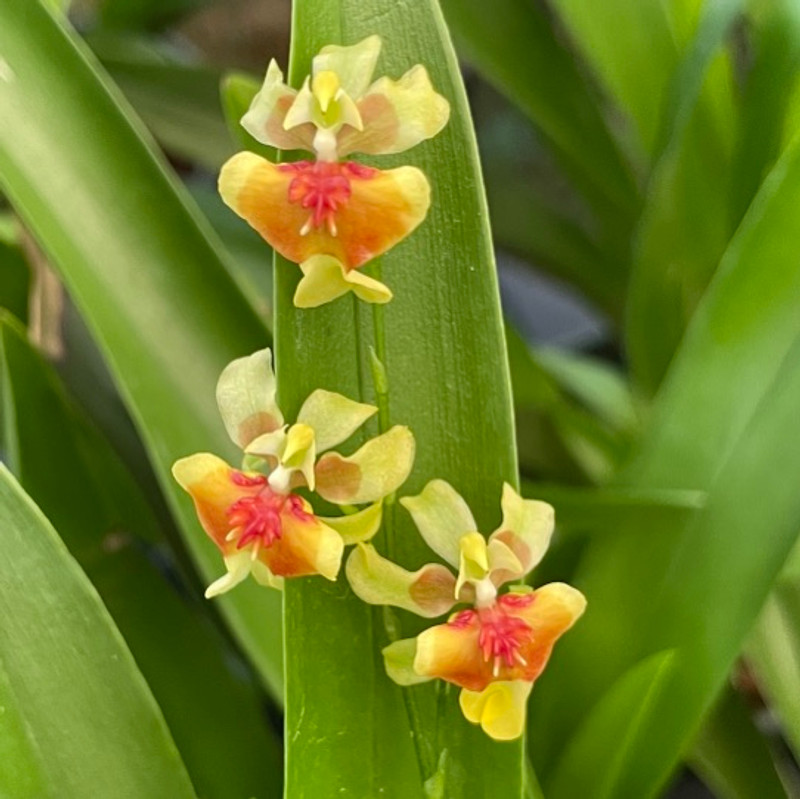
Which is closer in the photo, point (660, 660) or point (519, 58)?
point (660, 660)

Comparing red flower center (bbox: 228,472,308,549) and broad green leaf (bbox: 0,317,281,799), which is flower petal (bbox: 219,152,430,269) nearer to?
red flower center (bbox: 228,472,308,549)

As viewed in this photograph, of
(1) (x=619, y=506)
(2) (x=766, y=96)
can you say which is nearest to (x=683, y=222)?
(2) (x=766, y=96)

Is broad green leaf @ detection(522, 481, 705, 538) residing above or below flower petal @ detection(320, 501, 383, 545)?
below

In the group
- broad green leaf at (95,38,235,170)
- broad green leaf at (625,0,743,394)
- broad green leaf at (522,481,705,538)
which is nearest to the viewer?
broad green leaf at (522,481,705,538)

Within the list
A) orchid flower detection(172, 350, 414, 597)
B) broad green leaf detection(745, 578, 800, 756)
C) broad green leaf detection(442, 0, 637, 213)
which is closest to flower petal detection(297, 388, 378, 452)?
orchid flower detection(172, 350, 414, 597)

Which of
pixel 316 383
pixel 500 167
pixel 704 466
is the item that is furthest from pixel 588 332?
pixel 316 383

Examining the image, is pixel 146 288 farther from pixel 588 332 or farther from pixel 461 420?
pixel 588 332

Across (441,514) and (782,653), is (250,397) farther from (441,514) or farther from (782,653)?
(782,653)

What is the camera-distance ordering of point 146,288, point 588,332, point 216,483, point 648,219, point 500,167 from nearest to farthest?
point 216,483 < point 146,288 < point 648,219 < point 500,167 < point 588,332
